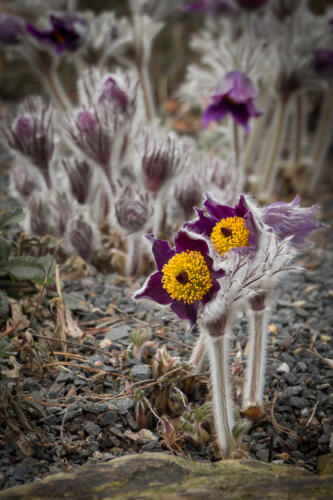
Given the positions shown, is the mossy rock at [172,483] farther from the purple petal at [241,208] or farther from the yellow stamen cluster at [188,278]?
the purple petal at [241,208]

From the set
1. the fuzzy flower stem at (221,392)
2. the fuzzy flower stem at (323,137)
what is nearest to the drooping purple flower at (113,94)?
the fuzzy flower stem at (221,392)

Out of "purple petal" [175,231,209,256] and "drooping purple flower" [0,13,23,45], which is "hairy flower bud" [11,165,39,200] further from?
"purple petal" [175,231,209,256]

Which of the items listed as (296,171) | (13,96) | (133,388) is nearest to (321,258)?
(296,171)

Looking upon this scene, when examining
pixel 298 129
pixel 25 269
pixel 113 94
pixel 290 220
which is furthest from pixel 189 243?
pixel 298 129

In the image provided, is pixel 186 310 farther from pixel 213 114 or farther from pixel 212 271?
pixel 213 114

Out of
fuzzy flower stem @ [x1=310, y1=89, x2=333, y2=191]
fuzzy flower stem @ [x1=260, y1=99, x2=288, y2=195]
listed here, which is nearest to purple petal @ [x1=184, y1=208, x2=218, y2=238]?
fuzzy flower stem @ [x1=260, y1=99, x2=288, y2=195]

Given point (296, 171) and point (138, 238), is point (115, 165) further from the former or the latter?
point (296, 171)
